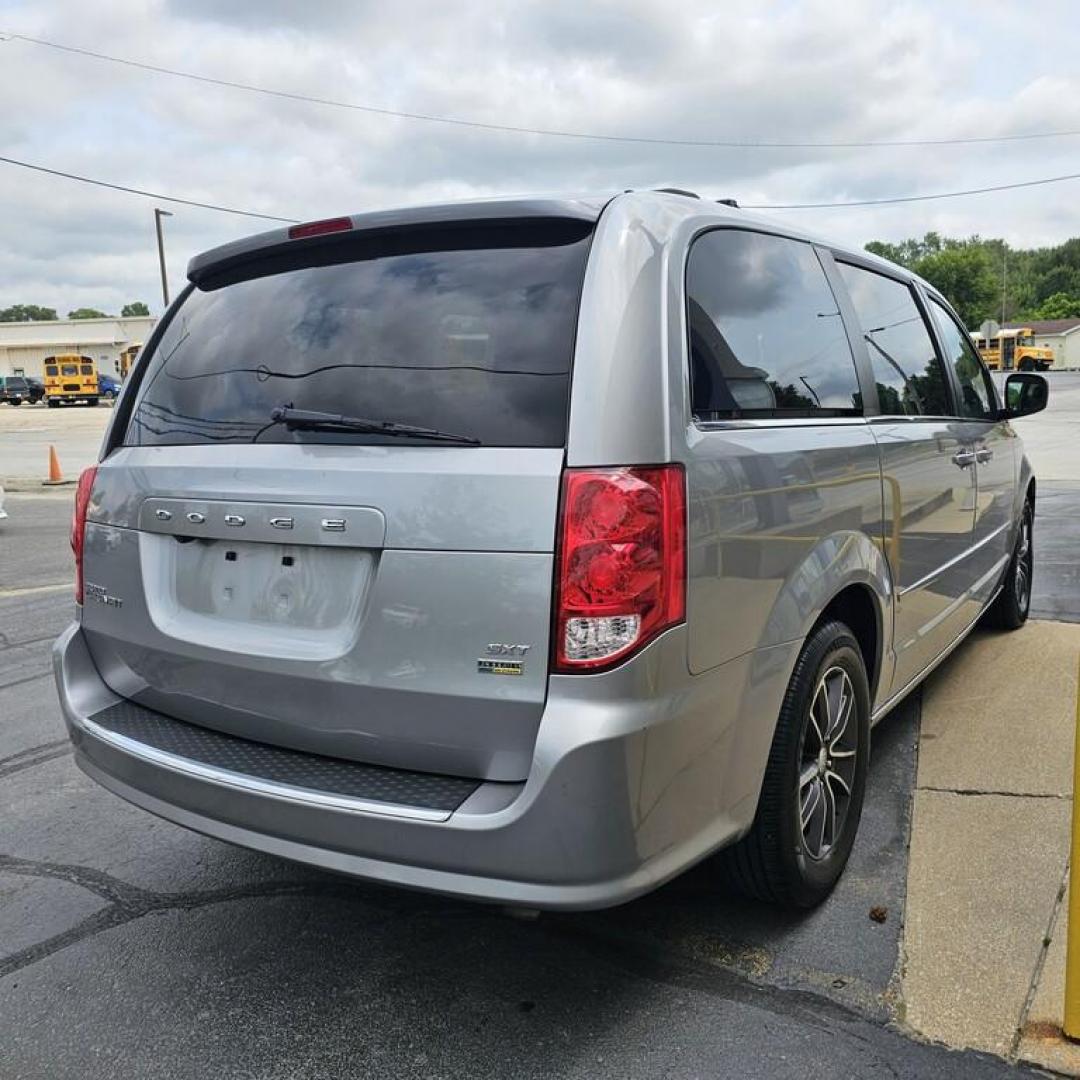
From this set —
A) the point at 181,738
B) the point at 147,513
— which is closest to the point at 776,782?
the point at 181,738

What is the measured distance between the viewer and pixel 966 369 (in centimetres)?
473

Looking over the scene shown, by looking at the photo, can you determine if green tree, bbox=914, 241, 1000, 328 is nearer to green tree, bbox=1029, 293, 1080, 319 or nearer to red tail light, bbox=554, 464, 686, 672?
green tree, bbox=1029, 293, 1080, 319

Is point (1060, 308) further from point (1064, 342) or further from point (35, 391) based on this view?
point (35, 391)

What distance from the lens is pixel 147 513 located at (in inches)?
104

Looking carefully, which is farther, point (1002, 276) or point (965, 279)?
point (1002, 276)

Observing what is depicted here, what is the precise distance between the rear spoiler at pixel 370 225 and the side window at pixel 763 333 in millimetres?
349

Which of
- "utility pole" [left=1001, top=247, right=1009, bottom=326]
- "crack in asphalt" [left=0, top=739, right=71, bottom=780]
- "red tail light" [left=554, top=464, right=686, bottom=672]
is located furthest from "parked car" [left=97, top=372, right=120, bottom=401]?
"utility pole" [left=1001, top=247, right=1009, bottom=326]

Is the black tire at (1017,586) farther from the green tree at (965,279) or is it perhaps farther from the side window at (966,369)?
the green tree at (965,279)

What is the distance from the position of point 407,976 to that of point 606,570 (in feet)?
4.27

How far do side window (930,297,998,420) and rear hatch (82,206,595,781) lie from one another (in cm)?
275

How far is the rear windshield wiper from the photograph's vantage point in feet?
7.25

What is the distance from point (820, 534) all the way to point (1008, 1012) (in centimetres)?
123

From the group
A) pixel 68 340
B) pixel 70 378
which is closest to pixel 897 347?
pixel 70 378

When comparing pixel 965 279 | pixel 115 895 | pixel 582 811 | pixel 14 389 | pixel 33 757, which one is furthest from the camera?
pixel 965 279
